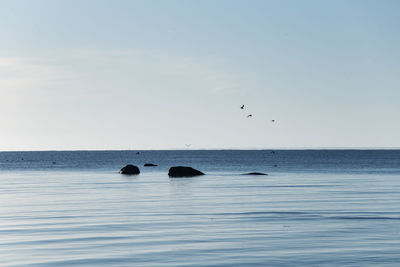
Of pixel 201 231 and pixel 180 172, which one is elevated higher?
pixel 180 172

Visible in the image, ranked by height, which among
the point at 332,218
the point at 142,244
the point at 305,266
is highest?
the point at 332,218

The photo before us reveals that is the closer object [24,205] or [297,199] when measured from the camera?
[24,205]

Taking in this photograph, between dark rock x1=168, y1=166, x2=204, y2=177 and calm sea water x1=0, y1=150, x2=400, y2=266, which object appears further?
dark rock x1=168, y1=166, x2=204, y2=177

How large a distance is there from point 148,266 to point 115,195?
35.5 m

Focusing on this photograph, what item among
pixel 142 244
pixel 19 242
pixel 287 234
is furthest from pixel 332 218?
pixel 19 242

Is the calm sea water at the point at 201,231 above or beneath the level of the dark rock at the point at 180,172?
beneath

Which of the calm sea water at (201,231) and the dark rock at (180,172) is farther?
the dark rock at (180,172)

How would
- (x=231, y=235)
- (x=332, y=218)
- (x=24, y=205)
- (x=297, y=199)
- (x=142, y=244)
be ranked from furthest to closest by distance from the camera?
(x=297, y=199)
(x=24, y=205)
(x=332, y=218)
(x=231, y=235)
(x=142, y=244)

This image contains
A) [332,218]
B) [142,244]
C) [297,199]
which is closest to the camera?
[142,244]

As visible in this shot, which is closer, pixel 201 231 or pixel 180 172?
pixel 201 231

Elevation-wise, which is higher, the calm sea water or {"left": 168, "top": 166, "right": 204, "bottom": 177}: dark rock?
{"left": 168, "top": 166, "right": 204, "bottom": 177}: dark rock

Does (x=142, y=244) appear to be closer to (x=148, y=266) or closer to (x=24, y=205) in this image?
(x=148, y=266)

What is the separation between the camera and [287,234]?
30.0 metres

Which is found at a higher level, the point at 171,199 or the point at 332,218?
the point at 171,199
